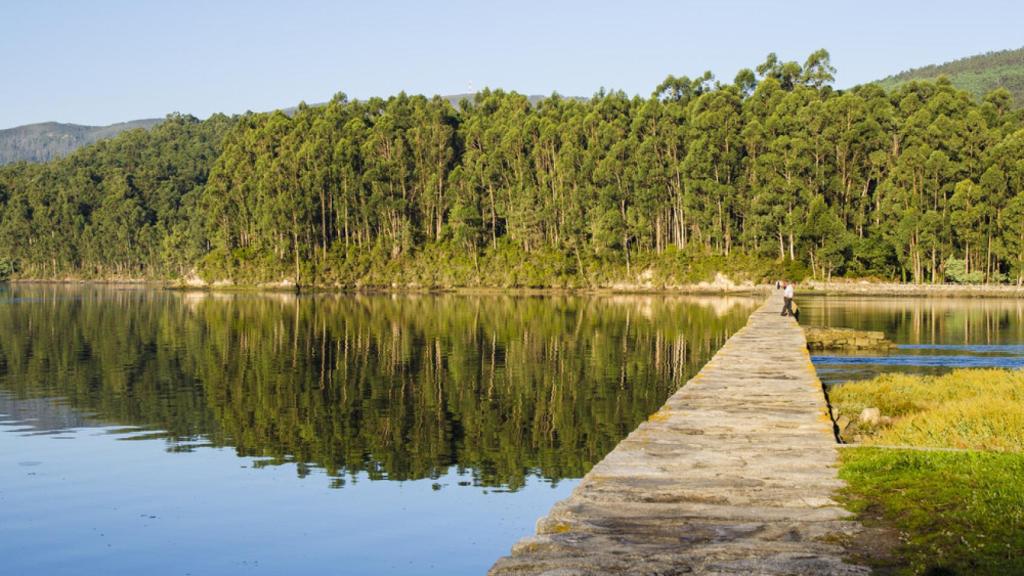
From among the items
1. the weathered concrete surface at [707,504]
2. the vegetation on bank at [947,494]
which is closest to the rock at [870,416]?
the vegetation on bank at [947,494]

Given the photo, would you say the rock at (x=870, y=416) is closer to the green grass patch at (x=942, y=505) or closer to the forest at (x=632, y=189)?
the green grass patch at (x=942, y=505)

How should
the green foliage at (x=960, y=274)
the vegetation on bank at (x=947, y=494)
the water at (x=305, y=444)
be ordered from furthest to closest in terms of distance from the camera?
1. the green foliage at (x=960, y=274)
2. the water at (x=305, y=444)
3. the vegetation on bank at (x=947, y=494)

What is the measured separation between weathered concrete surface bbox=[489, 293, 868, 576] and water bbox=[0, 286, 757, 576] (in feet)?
11.6

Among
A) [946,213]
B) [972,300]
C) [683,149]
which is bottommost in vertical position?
[972,300]

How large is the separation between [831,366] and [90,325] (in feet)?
159

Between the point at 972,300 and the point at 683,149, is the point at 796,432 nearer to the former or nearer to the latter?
the point at 972,300

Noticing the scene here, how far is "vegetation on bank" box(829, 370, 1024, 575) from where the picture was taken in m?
7.36

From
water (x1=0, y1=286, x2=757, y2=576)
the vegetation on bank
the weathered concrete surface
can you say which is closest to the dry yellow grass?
the vegetation on bank

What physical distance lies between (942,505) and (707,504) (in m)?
2.11

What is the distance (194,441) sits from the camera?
2261 cm

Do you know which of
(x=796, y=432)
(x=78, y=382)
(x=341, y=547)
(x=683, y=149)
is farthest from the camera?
(x=683, y=149)

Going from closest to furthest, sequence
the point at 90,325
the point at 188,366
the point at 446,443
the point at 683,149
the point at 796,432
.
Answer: the point at 796,432 < the point at 446,443 < the point at 188,366 < the point at 90,325 < the point at 683,149

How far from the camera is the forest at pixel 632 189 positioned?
103 metres

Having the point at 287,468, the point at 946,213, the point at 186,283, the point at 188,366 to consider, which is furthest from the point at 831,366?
the point at 186,283
